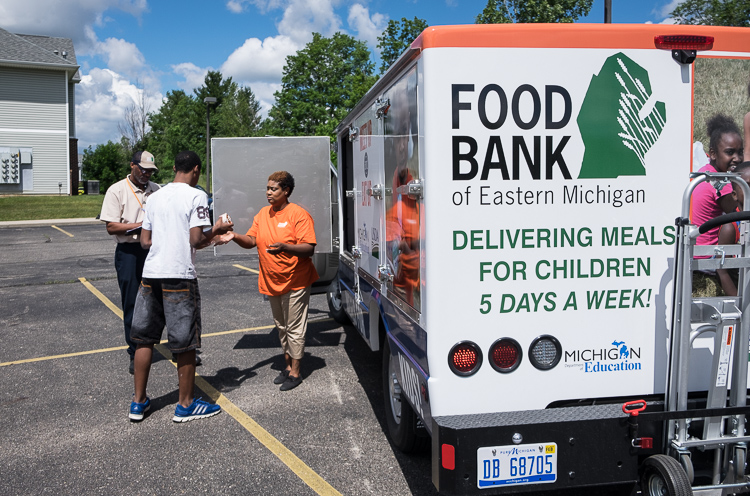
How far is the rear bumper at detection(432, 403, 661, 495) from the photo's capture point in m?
2.70

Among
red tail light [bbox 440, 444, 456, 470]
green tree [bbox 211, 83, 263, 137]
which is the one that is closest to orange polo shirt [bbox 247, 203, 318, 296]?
red tail light [bbox 440, 444, 456, 470]

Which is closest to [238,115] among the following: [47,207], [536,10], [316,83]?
[316,83]

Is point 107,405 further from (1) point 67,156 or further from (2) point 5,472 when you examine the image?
(1) point 67,156

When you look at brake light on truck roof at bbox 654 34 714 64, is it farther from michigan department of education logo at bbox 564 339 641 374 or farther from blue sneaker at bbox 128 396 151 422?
blue sneaker at bbox 128 396 151 422

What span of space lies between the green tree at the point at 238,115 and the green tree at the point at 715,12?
48.1 meters

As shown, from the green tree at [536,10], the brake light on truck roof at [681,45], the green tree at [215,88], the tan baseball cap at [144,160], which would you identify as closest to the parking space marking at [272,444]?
the tan baseball cap at [144,160]

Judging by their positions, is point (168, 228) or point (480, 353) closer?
point (480, 353)

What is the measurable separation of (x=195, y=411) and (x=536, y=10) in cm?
1394

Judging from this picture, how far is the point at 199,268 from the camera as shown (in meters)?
12.8

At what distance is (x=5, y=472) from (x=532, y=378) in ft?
10.8

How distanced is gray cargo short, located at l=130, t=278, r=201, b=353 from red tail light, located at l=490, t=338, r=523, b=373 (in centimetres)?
251

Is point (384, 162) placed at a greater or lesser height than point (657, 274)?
greater

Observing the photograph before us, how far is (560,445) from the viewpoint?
2732 millimetres

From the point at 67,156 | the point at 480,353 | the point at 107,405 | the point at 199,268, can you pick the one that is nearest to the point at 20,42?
the point at 67,156
